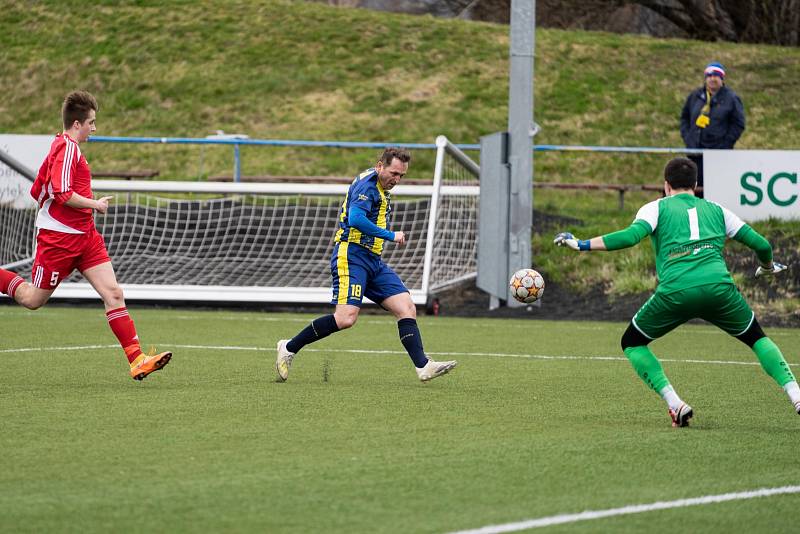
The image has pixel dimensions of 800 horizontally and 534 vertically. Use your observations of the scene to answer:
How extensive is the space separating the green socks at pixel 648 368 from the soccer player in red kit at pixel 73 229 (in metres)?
2.94

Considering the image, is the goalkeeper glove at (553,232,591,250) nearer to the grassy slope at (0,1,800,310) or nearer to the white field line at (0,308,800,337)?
the white field line at (0,308,800,337)

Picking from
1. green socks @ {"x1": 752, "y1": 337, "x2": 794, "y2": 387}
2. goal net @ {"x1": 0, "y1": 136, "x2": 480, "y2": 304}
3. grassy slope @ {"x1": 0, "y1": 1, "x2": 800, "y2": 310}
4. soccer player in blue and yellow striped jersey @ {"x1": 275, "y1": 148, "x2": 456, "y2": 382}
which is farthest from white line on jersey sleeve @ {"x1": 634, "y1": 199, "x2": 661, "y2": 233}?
grassy slope @ {"x1": 0, "y1": 1, "x2": 800, "y2": 310}

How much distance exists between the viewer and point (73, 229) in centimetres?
812

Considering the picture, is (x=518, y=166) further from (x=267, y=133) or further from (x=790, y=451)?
(x=267, y=133)

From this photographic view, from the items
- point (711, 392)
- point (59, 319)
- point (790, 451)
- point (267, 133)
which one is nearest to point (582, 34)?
point (267, 133)

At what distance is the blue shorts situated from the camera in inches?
334

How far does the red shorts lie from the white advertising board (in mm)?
9701

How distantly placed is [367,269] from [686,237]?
8.19ft

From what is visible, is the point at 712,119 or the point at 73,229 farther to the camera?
the point at 712,119

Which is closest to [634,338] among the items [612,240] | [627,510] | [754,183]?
[612,240]

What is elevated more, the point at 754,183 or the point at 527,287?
the point at 527,287

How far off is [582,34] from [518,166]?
60.0 ft

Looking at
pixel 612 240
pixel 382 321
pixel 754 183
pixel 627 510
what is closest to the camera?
pixel 627 510

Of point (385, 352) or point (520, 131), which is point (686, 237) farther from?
point (520, 131)
